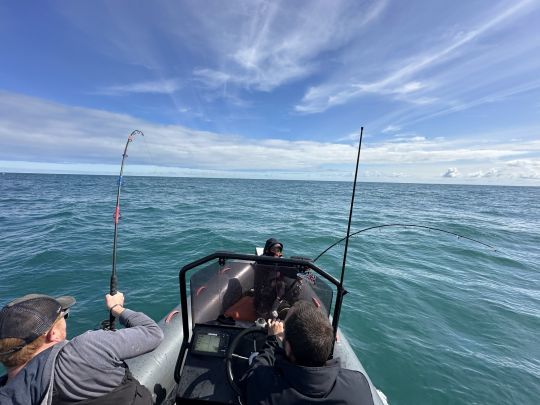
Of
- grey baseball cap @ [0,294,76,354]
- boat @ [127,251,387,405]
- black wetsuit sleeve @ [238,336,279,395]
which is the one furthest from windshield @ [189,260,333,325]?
grey baseball cap @ [0,294,76,354]

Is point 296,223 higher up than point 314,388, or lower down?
lower down

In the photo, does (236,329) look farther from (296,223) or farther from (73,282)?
(296,223)

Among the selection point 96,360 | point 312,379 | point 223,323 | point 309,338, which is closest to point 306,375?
point 312,379

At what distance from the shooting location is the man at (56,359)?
1407mm

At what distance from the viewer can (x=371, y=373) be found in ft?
16.7

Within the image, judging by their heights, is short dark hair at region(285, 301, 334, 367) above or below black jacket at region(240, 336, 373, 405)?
above

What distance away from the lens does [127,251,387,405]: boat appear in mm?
2334

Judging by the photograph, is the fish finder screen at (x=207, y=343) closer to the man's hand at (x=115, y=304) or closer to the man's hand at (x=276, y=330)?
the man's hand at (x=276, y=330)

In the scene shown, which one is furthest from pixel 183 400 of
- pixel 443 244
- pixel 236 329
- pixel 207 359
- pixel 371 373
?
pixel 443 244

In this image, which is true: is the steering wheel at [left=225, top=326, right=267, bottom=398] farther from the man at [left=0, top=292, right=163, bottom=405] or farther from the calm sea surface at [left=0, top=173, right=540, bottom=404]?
the calm sea surface at [left=0, top=173, right=540, bottom=404]

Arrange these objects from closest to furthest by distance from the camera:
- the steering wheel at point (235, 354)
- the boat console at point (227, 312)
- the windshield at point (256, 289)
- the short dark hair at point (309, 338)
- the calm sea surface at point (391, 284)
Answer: the short dark hair at point (309, 338) → the steering wheel at point (235, 354) → the boat console at point (227, 312) → the windshield at point (256, 289) → the calm sea surface at point (391, 284)

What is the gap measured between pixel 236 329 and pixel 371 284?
7.40 metres

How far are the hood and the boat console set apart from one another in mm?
648

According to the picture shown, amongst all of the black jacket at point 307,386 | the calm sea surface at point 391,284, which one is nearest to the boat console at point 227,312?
the black jacket at point 307,386
